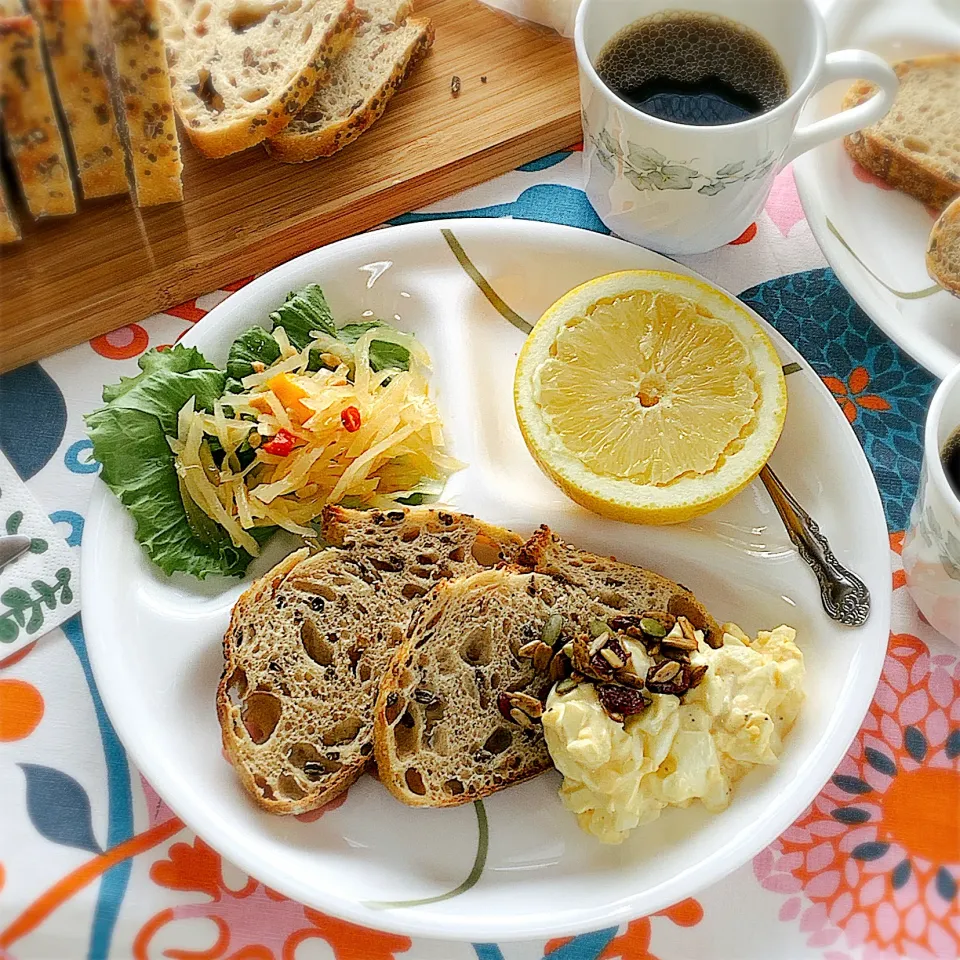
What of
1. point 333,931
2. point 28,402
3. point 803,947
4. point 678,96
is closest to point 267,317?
point 28,402

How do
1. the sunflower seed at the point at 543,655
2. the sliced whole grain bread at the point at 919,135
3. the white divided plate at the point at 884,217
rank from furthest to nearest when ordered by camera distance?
the sliced whole grain bread at the point at 919,135 → the white divided plate at the point at 884,217 → the sunflower seed at the point at 543,655

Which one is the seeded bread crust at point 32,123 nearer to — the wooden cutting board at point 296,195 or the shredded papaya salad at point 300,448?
the wooden cutting board at point 296,195

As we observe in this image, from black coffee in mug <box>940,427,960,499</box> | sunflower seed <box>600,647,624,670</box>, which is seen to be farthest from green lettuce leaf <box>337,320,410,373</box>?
black coffee in mug <box>940,427,960,499</box>

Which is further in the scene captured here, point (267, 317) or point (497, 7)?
point (497, 7)

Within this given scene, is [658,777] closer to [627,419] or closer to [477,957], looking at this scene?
[477,957]

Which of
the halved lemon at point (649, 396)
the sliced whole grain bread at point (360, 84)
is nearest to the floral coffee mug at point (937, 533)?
the halved lemon at point (649, 396)

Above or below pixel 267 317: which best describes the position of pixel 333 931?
below
